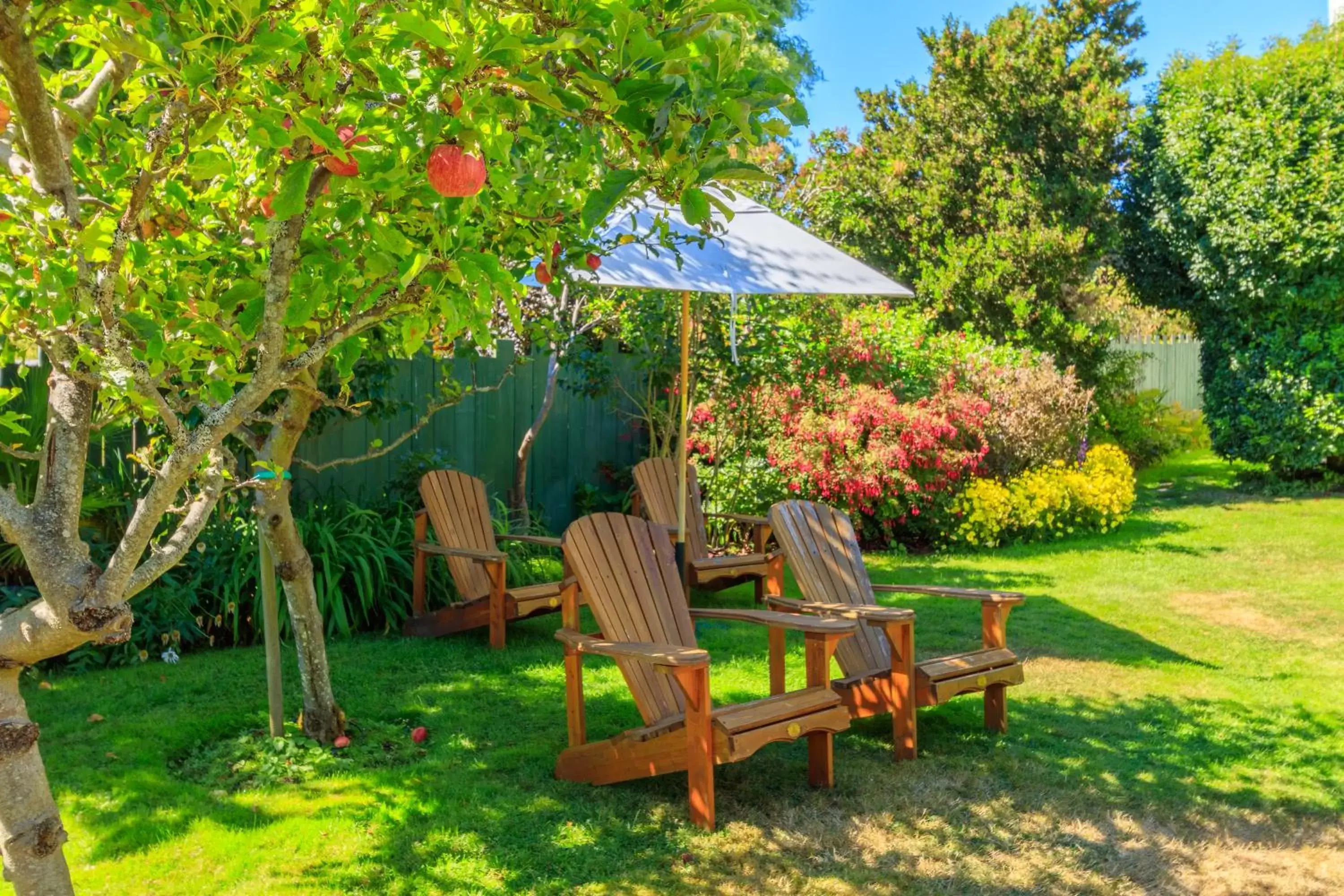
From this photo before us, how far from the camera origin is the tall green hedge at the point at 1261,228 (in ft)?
36.6

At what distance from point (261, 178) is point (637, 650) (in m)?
1.80

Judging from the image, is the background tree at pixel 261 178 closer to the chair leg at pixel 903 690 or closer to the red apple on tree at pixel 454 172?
the red apple on tree at pixel 454 172

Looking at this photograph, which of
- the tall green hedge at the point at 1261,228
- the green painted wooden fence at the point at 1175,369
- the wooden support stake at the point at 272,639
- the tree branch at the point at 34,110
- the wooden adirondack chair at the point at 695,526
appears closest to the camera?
the tree branch at the point at 34,110

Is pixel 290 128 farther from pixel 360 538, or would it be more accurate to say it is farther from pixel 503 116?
pixel 360 538

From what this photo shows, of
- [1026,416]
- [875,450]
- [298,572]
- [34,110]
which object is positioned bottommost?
[298,572]

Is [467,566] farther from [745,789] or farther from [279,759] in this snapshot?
[745,789]

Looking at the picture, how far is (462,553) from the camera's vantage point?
5.64 meters

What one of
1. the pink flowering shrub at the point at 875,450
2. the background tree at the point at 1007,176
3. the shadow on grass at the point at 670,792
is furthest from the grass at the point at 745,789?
the background tree at the point at 1007,176

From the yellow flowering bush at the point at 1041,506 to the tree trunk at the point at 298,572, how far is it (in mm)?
5899

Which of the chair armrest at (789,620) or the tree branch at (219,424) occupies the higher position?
the tree branch at (219,424)

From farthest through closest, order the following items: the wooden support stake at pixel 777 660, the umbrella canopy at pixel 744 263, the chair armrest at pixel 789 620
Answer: the umbrella canopy at pixel 744 263 < the wooden support stake at pixel 777 660 < the chair armrest at pixel 789 620

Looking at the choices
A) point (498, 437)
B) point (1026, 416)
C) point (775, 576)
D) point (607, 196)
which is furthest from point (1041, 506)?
point (607, 196)

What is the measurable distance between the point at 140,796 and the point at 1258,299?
11835 millimetres

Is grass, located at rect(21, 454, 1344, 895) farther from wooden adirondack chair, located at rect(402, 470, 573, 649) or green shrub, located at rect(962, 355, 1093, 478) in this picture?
green shrub, located at rect(962, 355, 1093, 478)
